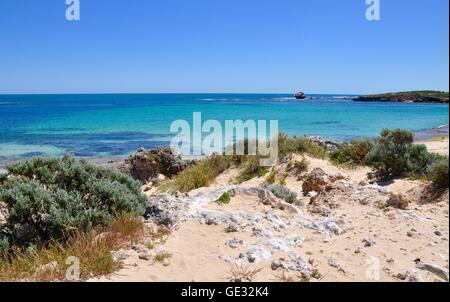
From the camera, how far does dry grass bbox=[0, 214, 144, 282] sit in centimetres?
417

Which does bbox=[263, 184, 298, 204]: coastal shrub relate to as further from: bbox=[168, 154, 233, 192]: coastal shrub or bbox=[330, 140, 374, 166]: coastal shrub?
bbox=[330, 140, 374, 166]: coastal shrub

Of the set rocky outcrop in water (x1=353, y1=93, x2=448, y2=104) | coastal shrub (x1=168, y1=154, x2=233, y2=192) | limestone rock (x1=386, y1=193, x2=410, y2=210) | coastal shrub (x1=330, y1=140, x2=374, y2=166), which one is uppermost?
rocky outcrop in water (x1=353, y1=93, x2=448, y2=104)

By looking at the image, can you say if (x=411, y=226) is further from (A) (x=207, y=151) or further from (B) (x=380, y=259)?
(A) (x=207, y=151)

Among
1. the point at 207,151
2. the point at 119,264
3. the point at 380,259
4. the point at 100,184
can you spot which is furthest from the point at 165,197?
the point at 207,151

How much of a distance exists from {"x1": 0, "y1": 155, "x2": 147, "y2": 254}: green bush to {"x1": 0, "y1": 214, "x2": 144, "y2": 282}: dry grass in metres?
0.25

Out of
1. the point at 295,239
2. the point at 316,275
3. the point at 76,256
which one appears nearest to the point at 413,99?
the point at 295,239

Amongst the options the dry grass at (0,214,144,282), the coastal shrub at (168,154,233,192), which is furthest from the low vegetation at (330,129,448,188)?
the dry grass at (0,214,144,282)

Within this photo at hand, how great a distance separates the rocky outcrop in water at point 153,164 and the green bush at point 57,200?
Answer: 8.18 meters

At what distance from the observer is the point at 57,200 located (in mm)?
5422

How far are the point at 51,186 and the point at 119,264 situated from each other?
2.35 metres

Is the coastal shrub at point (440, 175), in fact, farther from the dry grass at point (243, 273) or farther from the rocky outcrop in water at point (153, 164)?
the rocky outcrop in water at point (153, 164)

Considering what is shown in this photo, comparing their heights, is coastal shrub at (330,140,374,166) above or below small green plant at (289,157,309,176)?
above

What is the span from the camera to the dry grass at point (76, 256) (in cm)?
417

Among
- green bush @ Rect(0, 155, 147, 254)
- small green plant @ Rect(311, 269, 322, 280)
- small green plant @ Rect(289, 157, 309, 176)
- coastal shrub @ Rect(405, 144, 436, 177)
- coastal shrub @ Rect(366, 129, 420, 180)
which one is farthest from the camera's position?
small green plant @ Rect(289, 157, 309, 176)
